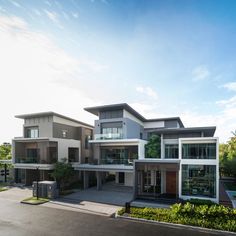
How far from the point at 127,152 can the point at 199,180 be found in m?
10.1

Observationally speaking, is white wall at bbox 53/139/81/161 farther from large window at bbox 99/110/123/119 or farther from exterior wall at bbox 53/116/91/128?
large window at bbox 99/110/123/119

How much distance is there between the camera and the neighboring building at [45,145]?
2747 cm

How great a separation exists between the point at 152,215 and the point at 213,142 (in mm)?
9754

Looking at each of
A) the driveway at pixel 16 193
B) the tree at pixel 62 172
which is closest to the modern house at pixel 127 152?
the tree at pixel 62 172

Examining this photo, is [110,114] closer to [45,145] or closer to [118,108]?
[118,108]

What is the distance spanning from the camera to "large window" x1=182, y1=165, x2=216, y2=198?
1987 centimetres

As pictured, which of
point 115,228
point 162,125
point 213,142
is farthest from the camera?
point 162,125

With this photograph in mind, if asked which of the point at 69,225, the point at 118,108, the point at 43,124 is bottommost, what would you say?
the point at 69,225

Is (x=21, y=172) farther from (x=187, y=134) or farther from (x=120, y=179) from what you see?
(x=187, y=134)

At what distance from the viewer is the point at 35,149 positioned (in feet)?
99.6

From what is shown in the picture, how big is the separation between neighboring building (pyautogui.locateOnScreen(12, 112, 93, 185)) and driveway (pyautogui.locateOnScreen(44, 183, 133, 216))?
6504mm

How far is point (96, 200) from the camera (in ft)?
68.5

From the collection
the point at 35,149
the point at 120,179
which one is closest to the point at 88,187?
the point at 120,179

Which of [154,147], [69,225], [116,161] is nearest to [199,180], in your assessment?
[154,147]
